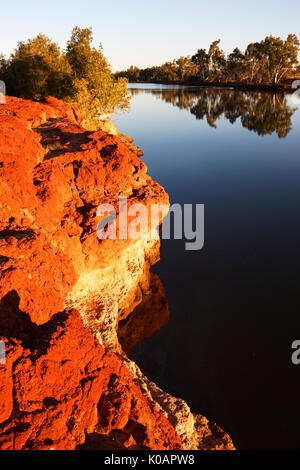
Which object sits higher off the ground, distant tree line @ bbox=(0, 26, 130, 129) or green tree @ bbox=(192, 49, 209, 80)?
green tree @ bbox=(192, 49, 209, 80)

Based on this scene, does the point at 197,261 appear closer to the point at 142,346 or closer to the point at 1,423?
the point at 142,346

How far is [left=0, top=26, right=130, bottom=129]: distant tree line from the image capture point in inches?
1248

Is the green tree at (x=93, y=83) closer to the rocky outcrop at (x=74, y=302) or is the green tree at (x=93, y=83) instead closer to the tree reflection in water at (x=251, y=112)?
the rocky outcrop at (x=74, y=302)

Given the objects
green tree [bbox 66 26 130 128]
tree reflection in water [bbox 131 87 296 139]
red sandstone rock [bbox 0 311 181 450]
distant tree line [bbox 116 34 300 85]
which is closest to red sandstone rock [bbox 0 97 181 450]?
red sandstone rock [bbox 0 311 181 450]

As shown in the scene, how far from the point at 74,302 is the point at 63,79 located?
1329 inches

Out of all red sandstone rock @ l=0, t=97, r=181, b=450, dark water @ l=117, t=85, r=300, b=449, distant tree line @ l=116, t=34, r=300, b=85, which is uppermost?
distant tree line @ l=116, t=34, r=300, b=85

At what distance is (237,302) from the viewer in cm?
1462

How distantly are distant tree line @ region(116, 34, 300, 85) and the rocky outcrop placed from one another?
354 ft

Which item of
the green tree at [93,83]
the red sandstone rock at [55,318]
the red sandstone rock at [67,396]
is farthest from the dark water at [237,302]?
the green tree at [93,83]

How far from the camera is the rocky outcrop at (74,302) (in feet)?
16.4

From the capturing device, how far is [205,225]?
22484 mm

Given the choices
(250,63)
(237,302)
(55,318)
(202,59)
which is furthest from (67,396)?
(202,59)

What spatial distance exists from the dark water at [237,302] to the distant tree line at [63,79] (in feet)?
31.6

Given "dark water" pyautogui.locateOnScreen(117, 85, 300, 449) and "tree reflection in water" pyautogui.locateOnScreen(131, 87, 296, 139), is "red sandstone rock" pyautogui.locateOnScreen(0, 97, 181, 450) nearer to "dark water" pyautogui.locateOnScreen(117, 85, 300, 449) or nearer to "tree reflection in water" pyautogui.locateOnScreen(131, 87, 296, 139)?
"dark water" pyautogui.locateOnScreen(117, 85, 300, 449)
